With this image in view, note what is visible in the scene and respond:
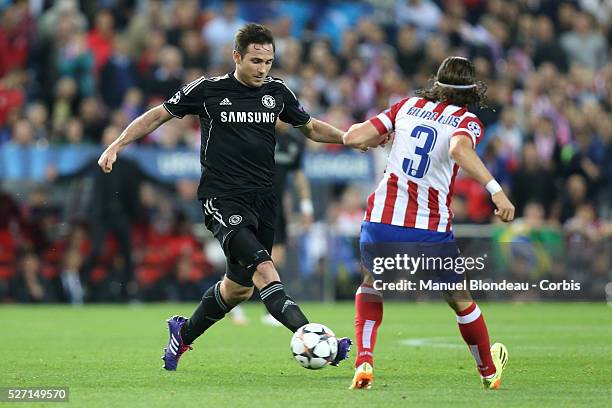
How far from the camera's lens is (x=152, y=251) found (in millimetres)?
19500

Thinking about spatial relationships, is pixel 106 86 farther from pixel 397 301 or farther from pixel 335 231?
pixel 397 301

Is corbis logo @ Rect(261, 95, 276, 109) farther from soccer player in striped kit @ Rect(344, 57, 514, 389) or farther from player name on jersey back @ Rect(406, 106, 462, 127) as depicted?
player name on jersey back @ Rect(406, 106, 462, 127)

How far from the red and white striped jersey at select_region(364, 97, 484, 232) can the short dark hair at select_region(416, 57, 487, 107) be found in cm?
5

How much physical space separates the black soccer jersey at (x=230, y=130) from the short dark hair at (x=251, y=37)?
0.32 meters

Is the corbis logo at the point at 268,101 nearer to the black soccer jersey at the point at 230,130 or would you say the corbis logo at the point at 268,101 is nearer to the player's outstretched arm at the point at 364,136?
the black soccer jersey at the point at 230,130

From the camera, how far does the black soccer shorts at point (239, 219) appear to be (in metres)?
8.83

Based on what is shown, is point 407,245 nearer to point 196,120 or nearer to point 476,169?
point 476,169

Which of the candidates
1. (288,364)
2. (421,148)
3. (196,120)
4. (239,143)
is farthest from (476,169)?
(196,120)

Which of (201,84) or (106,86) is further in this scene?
(106,86)

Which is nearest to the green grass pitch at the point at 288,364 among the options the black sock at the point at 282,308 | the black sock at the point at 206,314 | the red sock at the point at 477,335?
the red sock at the point at 477,335

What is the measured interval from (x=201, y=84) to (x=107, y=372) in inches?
88.2

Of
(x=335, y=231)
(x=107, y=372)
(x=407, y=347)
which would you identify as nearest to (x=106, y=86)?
(x=335, y=231)

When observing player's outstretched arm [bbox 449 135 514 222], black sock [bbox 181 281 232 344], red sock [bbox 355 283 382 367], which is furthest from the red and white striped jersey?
black sock [bbox 181 281 232 344]

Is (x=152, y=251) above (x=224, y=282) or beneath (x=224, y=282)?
beneath
